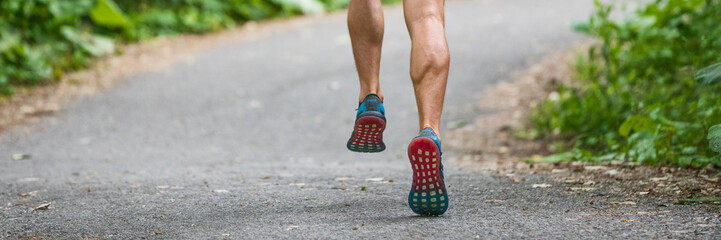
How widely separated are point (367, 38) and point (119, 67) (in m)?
7.44

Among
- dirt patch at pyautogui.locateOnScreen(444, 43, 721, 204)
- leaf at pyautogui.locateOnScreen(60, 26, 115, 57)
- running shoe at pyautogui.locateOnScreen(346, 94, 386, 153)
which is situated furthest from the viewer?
leaf at pyautogui.locateOnScreen(60, 26, 115, 57)

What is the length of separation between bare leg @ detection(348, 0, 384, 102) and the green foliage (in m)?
1.35

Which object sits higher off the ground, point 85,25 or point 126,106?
point 85,25

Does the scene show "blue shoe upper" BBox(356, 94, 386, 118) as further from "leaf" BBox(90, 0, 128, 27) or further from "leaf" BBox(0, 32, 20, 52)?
"leaf" BBox(90, 0, 128, 27)

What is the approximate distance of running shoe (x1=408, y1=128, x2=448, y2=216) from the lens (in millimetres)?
Answer: 2555

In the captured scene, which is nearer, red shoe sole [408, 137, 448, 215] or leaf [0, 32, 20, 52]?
red shoe sole [408, 137, 448, 215]

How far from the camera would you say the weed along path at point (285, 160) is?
265 cm

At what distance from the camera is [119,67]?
9789mm

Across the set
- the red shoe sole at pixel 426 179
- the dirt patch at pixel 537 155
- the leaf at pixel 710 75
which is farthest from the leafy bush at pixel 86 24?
the leaf at pixel 710 75

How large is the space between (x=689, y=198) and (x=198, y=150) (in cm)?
432

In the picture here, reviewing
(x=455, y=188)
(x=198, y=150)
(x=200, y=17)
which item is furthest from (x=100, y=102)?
(x=455, y=188)

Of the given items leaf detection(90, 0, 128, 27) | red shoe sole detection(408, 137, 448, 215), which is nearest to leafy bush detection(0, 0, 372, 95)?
leaf detection(90, 0, 128, 27)

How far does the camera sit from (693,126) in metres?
4.00

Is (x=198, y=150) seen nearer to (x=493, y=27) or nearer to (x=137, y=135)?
(x=137, y=135)
